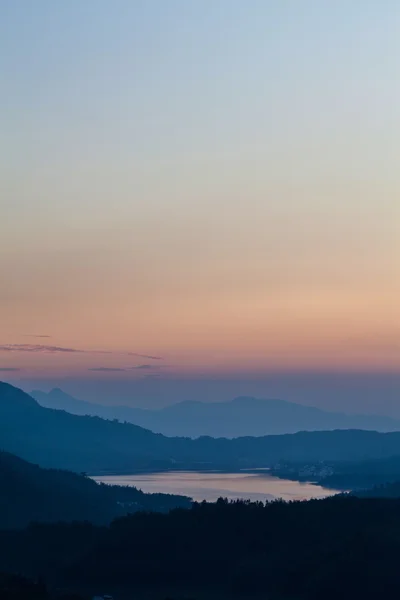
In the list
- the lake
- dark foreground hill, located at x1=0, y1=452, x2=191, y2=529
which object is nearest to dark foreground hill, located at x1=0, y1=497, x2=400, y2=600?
dark foreground hill, located at x1=0, y1=452, x2=191, y2=529

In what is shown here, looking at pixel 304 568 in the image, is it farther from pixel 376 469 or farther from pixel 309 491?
pixel 376 469

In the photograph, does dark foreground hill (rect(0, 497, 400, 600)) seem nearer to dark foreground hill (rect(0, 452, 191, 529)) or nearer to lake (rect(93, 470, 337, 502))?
dark foreground hill (rect(0, 452, 191, 529))

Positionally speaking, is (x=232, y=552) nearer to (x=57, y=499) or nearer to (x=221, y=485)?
(x=57, y=499)

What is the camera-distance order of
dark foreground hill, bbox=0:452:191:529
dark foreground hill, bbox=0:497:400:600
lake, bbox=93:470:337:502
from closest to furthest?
dark foreground hill, bbox=0:497:400:600, dark foreground hill, bbox=0:452:191:529, lake, bbox=93:470:337:502

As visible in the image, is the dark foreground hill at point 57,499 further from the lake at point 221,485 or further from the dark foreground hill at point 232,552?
the dark foreground hill at point 232,552

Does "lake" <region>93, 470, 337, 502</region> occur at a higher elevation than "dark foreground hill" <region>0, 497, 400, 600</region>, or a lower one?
higher

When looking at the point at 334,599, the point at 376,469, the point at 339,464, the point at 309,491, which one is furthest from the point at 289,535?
the point at 339,464
